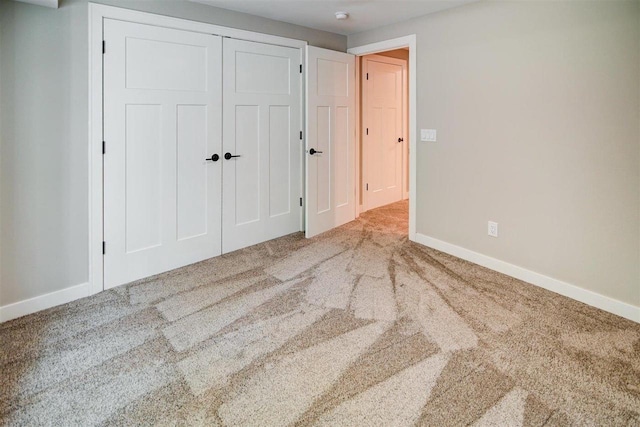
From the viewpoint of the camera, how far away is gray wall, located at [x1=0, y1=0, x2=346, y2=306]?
8.16 ft

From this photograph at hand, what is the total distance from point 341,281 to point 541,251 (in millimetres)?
1541

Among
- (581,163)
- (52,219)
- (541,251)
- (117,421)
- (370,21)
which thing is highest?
(370,21)

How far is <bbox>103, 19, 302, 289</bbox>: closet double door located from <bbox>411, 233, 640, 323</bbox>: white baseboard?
1.71 m

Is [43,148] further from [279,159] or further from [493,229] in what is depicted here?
[493,229]

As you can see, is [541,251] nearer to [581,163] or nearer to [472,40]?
[581,163]

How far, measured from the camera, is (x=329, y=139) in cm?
450

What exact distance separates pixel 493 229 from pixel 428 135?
1.11 metres

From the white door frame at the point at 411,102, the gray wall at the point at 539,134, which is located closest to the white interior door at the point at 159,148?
the white door frame at the point at 411,102

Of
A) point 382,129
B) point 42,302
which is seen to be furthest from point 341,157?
point 42,302

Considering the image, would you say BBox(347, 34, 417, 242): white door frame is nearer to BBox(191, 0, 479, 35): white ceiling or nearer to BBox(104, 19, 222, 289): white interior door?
BBox(191, 0, 479, 35): white ceiling

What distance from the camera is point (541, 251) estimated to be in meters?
3.08

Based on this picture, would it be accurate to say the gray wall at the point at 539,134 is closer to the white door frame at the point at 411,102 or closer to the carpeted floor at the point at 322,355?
the white door frame at the point at 411,102

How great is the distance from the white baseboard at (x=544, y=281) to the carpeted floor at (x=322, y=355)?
89 millimetres

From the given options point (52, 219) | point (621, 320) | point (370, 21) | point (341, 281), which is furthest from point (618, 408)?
point (370, 21)
